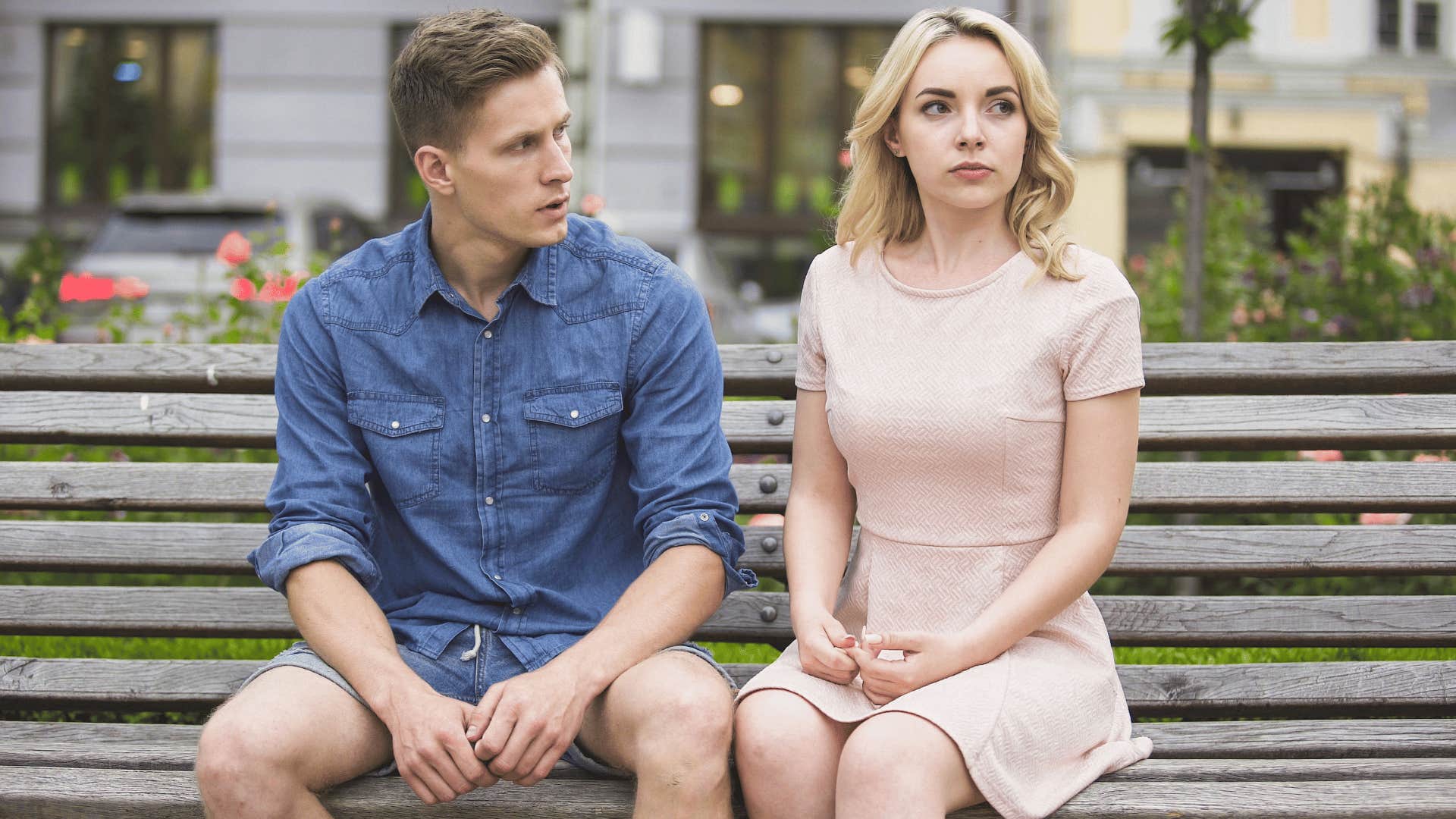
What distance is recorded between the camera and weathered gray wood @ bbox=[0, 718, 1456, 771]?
2.74 metres

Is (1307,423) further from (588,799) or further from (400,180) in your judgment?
(400,180)

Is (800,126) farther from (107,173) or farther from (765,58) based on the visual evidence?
(107,173)

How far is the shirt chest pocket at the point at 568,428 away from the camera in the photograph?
2730mm

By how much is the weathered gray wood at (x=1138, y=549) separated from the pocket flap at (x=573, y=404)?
1.70 feet

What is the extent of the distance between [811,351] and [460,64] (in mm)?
831

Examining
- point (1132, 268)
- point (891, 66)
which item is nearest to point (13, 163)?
point (1132, 268)

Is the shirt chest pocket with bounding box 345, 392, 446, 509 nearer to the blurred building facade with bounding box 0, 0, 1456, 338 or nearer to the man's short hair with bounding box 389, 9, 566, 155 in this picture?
the man's short hair with bounding box 389, 9, 566, 155

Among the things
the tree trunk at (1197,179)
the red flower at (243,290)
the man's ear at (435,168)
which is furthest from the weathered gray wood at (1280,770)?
the red flower at (243,290)

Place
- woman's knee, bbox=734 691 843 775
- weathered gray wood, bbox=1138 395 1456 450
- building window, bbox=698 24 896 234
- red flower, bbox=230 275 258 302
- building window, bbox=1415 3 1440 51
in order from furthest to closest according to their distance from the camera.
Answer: building window, bbox=1415 3 1440 51
building window, bbox=698 24 896 234
red flower, bbox=230 275 258 302
weathered gray wood, bbox=1138 395 1456 450
woman's knee, bbox=734 691 843 775

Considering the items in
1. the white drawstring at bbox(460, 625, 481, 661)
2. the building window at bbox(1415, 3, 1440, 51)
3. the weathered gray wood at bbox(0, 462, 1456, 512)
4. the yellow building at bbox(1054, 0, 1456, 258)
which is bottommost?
the white drawstring at bbox(460, 625, 481, 661)

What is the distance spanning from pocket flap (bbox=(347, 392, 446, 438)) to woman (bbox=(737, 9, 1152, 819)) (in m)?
0.69

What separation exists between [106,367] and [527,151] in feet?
4.08

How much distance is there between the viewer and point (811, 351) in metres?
2.81

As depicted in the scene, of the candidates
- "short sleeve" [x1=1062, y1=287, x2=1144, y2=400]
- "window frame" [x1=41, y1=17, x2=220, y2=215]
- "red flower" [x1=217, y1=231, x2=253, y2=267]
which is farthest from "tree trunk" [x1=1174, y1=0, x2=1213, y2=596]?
"window frame" [x1=41, y1=17, x2=220, y2=215]
